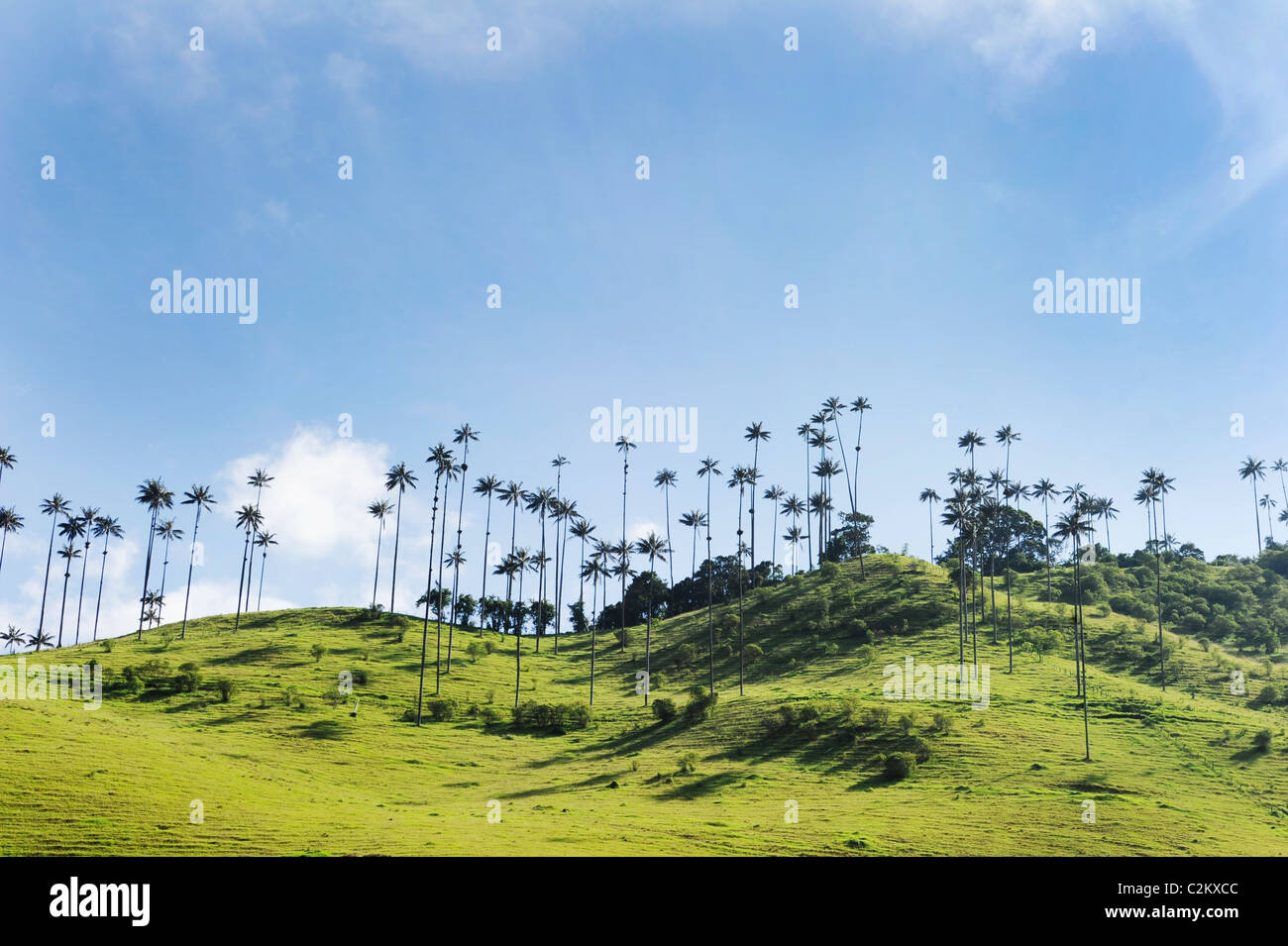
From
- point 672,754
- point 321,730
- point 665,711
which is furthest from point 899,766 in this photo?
point 321,730

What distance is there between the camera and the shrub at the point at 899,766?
76062 mm

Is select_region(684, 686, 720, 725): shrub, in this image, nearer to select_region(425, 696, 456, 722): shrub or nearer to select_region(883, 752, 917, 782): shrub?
select_region(883, 752, 917, 782): shrub

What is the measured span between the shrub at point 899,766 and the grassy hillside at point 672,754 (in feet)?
3.79

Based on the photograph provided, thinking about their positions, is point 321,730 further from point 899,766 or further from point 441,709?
point 899,766

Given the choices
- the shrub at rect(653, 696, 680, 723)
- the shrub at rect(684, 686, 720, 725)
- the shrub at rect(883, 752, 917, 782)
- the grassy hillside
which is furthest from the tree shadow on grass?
the shrub at rect(883, 752, 917, 782)

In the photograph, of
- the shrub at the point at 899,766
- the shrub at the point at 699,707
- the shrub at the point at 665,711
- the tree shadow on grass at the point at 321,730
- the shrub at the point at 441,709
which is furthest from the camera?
the shrub at the point at 441,709

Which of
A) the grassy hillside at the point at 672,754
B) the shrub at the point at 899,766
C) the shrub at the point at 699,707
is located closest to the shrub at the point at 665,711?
the grassy hillside at the point at 672,754

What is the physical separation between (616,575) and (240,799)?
139 m

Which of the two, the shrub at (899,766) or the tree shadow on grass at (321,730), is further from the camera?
the tree shadow on grass at (321,730)

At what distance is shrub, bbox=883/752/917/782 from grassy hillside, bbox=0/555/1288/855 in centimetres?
116

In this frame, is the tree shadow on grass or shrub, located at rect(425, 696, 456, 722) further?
shrub, located at rect(425, 696, 456, 722)

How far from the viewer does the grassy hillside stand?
178 feet

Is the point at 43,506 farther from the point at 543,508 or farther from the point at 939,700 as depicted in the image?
the point at 939,700

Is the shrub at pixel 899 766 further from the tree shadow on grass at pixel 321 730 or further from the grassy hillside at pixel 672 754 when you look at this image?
the tree shadow on grass at pixel 321 730
